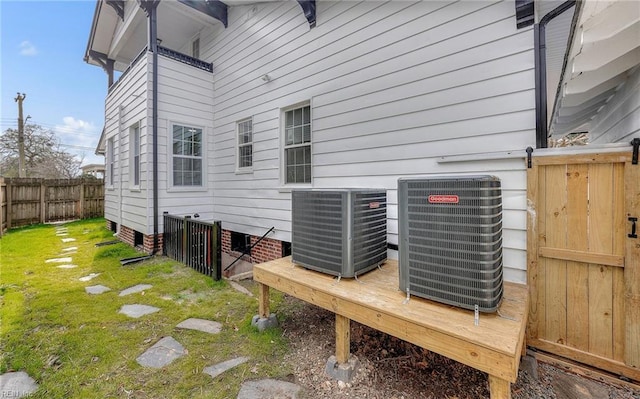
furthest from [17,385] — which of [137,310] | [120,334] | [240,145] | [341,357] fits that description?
[240,145]

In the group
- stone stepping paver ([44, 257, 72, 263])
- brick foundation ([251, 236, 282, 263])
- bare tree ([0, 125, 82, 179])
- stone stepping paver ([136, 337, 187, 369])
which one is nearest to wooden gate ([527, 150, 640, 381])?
stone stepping paver ([136, 337, 187, 369])

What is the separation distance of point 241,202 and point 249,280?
6.44 feet

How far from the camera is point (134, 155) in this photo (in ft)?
22.7

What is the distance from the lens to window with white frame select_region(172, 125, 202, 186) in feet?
20.6

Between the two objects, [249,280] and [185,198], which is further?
[185,198]

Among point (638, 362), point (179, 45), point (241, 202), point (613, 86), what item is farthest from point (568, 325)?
point (179, 45)

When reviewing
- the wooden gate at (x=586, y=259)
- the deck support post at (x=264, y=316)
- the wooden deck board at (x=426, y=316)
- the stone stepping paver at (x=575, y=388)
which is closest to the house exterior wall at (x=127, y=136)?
the deck support post at (x=264, y=316)

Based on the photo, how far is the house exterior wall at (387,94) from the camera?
105 inches

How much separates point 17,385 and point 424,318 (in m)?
3.14

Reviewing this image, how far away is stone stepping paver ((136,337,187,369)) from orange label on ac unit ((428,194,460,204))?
8.60 feet

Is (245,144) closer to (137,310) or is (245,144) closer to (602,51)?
(137,310)

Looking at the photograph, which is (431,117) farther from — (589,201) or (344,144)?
(589,201)

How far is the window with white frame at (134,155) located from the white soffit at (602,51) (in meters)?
7.95

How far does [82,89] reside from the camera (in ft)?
82.7
